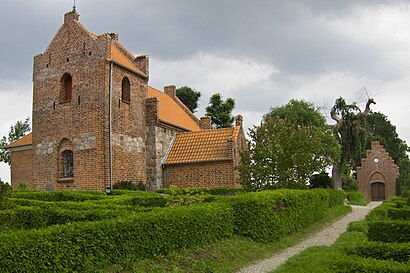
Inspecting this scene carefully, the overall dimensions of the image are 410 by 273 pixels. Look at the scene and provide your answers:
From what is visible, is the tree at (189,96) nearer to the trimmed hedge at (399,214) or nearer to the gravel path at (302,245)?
the gravel path at (302,245)

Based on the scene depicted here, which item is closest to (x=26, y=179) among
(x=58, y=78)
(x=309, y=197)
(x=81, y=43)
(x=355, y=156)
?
(x=58, y=78)

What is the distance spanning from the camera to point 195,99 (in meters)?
40.8

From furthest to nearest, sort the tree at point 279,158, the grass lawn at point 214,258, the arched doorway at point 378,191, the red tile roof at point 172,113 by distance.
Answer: the arched doorway at point 378,191
the red tile roof at point 172,113
the tree at point 279,158
the grass lawn at point 214,258

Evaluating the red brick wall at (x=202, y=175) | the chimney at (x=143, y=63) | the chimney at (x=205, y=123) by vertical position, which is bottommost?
the red brick wall at (x=202, y=175)

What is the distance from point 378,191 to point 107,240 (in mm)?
42080

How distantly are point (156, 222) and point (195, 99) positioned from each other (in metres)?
33.3

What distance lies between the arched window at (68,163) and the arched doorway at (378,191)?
34.0m

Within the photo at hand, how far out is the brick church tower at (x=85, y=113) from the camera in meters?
19.1

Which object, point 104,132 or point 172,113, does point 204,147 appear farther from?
point 104,132

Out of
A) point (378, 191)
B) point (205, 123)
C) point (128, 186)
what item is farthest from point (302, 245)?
point (378, 191)

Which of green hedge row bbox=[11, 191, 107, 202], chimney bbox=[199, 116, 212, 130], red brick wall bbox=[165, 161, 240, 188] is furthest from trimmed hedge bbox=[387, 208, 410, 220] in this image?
chimney bbox=[199, 116, 212, 130]

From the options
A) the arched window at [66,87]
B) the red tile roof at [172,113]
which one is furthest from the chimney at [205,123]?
the arched window at [66,87]

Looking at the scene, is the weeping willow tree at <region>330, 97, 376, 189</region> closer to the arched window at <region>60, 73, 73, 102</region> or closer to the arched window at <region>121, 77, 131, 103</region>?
the arched window at <region>121, 77, 131, 103</region>

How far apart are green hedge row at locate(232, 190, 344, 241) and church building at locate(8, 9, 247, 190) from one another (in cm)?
614
